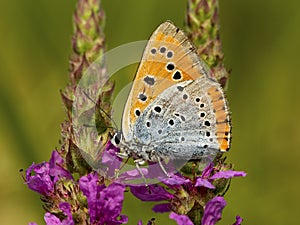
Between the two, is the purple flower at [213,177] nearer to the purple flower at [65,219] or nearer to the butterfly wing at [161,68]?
the butterfly wing at [161,68]

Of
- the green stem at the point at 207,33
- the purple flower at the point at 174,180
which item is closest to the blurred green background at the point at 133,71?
the green stem at the point at 207,33

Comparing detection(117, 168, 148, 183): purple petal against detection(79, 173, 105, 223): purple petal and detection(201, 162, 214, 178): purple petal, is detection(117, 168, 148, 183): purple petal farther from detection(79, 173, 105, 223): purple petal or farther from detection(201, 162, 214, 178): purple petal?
detection(201, 162, 214, 178): purple petal

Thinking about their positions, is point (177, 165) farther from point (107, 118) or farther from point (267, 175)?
point (267, 175)

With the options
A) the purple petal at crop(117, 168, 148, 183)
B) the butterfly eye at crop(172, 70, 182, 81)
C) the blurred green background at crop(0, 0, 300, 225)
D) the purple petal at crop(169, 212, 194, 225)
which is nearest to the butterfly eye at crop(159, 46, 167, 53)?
the butterfly eye at crop(172, 70, 182, 81)

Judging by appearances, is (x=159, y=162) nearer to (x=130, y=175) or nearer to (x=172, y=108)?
(x=130, y=175)

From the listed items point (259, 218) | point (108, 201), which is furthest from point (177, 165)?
point (259, 218)

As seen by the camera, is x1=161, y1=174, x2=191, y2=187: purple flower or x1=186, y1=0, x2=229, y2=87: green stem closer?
x1=161, y1=174, x2=191, y2=187: purple flower

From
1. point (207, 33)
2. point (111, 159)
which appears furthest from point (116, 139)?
point (207, 33)
